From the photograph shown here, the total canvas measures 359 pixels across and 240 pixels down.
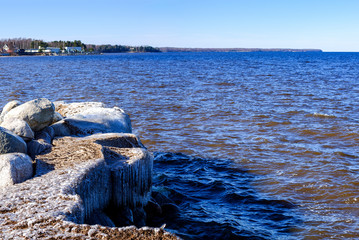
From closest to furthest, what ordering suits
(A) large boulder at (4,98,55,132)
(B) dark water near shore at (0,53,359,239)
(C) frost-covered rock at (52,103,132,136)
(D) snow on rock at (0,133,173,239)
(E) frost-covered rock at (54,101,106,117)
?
(D) snow on rock at (0,133,173,239) → (B) dark water near shore at (0,53,359,239) → (A) large boulder at (4,98,55,132) → (C) frost-covered rock at (52,103,132,136) → (E) frost-covered rock at (54,101,106,117)

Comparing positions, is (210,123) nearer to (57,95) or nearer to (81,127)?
(81,127)

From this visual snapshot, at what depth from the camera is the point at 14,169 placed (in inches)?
182

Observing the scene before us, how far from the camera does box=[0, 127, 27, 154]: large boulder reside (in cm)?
521

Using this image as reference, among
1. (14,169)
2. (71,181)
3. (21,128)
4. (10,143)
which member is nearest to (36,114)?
(21,128)

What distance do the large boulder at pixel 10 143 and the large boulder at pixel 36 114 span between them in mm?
963

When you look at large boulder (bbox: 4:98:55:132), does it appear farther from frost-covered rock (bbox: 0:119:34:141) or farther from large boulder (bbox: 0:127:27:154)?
large boulder (bbox: 0:127:27:154)

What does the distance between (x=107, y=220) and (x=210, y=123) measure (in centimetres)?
864

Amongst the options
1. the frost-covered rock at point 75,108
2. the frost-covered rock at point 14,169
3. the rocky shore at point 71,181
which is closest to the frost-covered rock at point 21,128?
the rocky shore at point 71,181

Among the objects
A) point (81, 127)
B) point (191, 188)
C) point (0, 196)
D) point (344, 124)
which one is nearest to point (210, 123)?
point (344, 124)

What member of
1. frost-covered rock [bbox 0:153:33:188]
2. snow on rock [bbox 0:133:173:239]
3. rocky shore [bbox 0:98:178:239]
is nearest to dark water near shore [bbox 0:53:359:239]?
rocky shore [bbox 0:98:178:239]

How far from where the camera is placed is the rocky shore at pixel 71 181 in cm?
347

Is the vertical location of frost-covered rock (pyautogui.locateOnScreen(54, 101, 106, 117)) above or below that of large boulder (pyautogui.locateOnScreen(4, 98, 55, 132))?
below

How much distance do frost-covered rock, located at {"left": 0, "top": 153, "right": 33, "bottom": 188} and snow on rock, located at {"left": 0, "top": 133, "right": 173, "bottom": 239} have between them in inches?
5.8

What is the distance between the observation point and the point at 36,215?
12.1 ft
